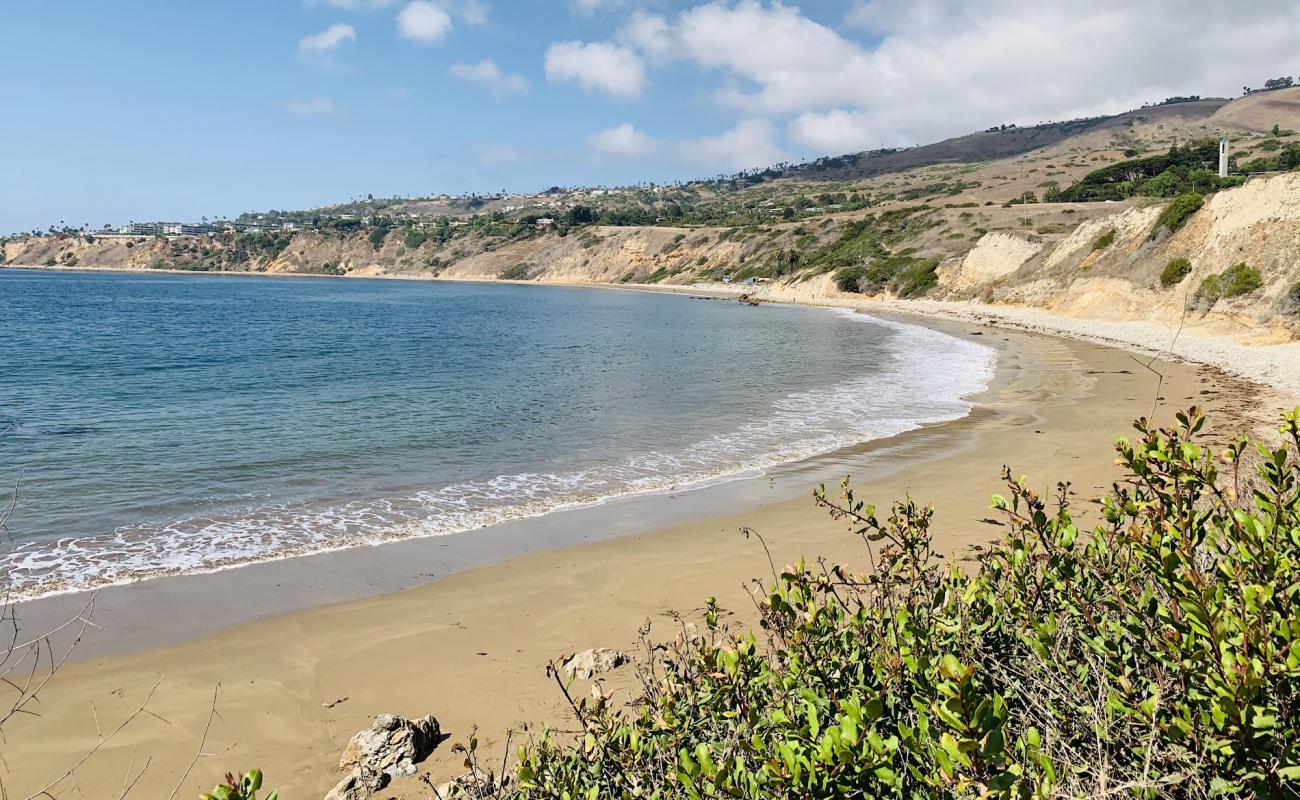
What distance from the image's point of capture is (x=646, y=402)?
69.4ft

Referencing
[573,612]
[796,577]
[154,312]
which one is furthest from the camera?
[154,312]

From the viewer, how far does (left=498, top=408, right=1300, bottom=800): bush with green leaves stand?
1.94 metres

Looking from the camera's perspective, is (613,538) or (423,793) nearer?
(423,793)

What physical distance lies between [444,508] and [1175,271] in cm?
3595

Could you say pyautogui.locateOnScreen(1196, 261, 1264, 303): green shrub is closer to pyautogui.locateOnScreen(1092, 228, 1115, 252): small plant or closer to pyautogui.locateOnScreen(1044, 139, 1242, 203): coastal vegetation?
pyautogui.locateOnScreen(1092, 228, 1115, 252): small plant

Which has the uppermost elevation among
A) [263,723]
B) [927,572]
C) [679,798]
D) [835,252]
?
[835,252]

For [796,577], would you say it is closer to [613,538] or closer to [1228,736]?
[1228,736]

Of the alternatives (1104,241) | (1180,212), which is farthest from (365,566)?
(1104,241)

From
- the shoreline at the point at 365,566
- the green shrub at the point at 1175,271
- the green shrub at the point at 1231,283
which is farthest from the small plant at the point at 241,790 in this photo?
the green shrub at the point at 1175,271

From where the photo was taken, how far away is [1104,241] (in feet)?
141

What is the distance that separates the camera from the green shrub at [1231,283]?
28.3 metres

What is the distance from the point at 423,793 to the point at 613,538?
17.9 ft

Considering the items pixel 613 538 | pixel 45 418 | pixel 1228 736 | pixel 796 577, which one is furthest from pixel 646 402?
pixel 1228 736

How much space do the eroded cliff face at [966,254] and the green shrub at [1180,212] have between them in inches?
17.4
